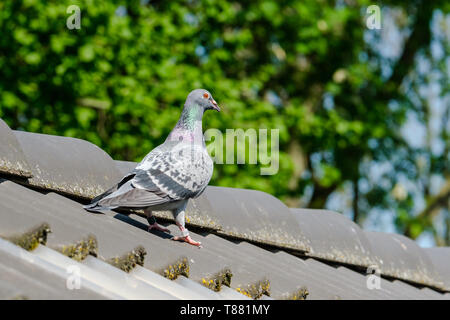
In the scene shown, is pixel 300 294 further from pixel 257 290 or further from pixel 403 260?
pixel 403 260

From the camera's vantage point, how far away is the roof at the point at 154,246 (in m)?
2.45

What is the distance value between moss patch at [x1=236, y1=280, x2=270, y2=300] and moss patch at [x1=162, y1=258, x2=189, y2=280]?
11.1 inches

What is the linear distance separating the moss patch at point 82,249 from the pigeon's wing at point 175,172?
505 mm

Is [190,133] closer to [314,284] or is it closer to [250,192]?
[314,284]

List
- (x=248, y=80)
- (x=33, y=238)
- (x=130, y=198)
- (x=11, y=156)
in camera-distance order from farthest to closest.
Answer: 1. (x=248, y=80)
2. (x=130, y=198)
3. (x=11, y=156)
4. (x=33, y=238)

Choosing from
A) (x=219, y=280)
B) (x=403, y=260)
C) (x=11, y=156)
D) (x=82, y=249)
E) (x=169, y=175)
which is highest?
(x=11, y=156)

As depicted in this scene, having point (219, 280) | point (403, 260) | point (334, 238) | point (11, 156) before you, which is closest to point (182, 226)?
point (219, 280)

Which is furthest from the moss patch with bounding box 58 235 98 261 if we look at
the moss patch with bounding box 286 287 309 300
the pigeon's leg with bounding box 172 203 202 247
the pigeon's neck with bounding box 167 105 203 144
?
the moss patch with bounding box 286 287 309 300

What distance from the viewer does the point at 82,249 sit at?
8.61 ft

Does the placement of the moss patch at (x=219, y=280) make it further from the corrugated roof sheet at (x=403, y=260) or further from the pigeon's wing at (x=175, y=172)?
the corrugated roof sheet at (x=403, y=260)

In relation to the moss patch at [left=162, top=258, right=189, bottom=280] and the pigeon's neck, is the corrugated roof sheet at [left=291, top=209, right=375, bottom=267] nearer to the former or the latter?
the pigeon's neck

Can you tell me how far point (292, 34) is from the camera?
46.7 feet

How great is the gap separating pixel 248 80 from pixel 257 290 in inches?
418
